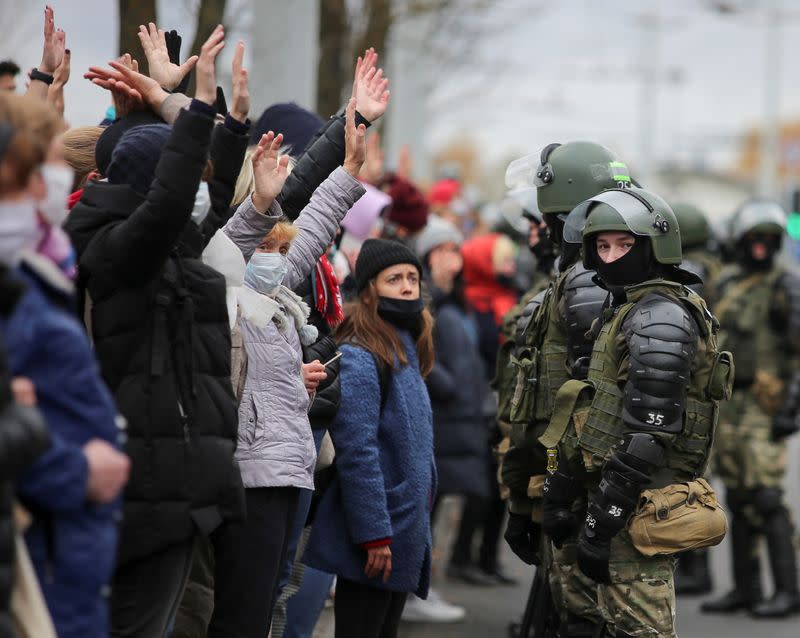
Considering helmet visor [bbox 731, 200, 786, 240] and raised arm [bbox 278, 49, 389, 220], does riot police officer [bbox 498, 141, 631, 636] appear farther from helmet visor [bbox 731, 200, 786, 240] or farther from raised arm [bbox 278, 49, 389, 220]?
helmet visor [bbox 731, 200, 786, 240]

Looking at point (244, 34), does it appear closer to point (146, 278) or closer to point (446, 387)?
point (446, 387)

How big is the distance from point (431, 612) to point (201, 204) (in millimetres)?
4678

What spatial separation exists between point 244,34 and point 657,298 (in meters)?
5.79

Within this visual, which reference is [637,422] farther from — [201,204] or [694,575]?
[694,575]

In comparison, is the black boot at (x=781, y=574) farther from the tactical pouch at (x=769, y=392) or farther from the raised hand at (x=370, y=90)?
the raised hand at (x=370, y=90)

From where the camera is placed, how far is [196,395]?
13.1 ft

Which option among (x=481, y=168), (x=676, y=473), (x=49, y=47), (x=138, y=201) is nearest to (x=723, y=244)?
(x=676, y=473)

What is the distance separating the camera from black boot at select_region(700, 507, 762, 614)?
8.77 m

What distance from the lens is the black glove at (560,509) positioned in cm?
538

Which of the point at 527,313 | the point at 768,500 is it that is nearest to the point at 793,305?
the point at 768,500

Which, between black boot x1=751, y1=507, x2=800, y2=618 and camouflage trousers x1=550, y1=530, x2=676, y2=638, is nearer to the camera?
camouflage trousers x1=550, y1=530, x2=676, y2=638

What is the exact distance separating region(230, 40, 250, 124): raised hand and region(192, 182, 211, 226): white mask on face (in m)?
0.27

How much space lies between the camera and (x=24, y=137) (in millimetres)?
3105

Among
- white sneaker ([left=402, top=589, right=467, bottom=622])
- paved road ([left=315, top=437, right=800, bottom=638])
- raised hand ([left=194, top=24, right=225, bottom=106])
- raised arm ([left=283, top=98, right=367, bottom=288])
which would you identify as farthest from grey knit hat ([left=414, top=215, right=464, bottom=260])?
raised hand ([left=194, top=24, right=225, bottom=106])
